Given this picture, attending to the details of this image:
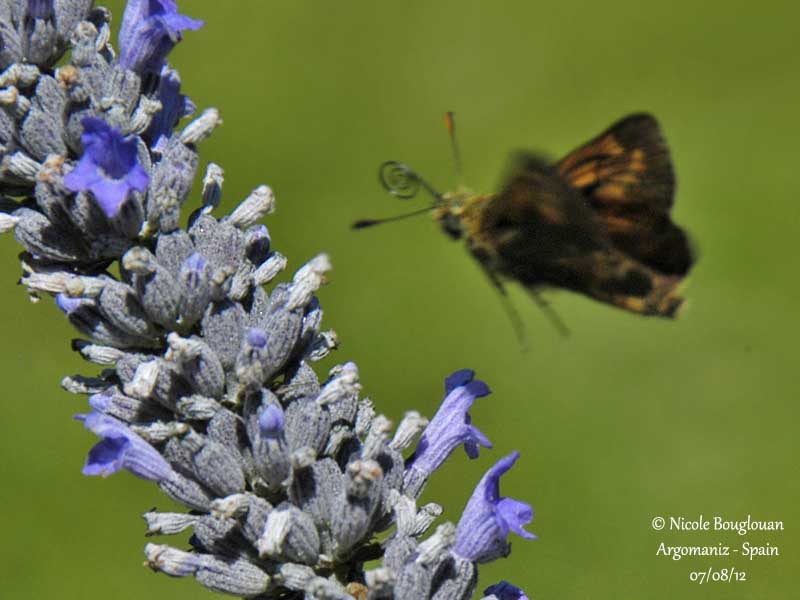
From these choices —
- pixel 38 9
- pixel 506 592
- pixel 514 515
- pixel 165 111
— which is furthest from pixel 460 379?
pixel 38 9

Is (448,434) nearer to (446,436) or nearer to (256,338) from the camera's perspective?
(446,436)

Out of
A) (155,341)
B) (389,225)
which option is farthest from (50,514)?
(155,341)

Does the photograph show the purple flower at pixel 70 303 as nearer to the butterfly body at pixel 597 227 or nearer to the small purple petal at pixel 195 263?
the small purple petal at pixel 195 263

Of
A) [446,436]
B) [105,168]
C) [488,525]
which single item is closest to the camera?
[105,168]

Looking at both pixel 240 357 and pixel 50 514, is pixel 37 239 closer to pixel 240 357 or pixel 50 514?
pixel 240 357

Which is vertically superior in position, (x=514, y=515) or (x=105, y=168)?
(x=105, y=168)

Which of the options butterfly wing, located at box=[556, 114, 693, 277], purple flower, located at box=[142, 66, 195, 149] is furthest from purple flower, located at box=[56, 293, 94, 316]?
butterfly wing, located at box=[556, 114, 693, 277]

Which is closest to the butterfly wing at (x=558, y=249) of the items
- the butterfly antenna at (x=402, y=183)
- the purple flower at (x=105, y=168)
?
the butterfly antenna at (x=402, y=183)
